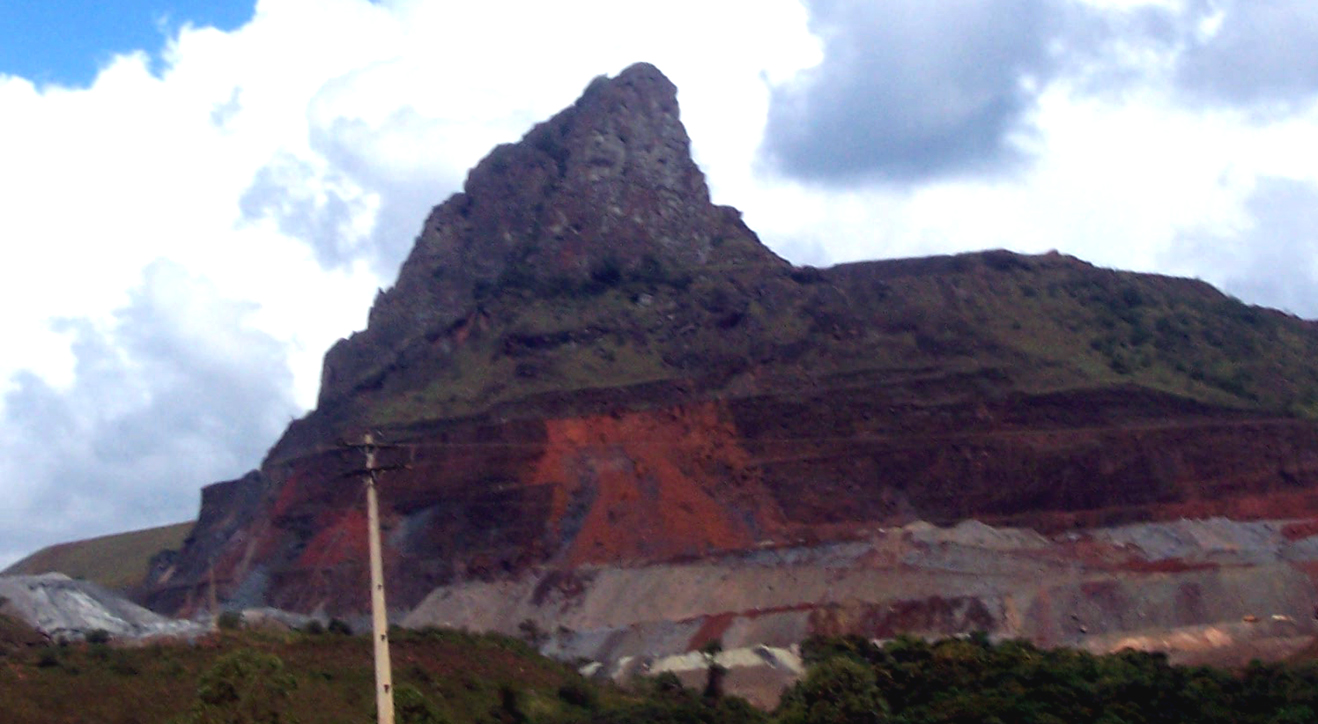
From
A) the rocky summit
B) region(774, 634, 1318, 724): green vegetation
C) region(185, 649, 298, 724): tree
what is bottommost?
region(774, 634, 1318, 724): green vegetation

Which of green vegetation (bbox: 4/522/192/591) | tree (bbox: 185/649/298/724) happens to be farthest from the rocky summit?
tree (bbox: 185/649/298/724)

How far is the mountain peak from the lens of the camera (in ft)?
289

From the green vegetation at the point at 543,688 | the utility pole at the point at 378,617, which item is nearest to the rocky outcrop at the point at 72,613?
the green vegetation at the point at 543,688

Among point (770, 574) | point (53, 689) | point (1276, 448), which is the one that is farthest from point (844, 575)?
point (53, 689)

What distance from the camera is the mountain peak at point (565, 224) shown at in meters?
88.1

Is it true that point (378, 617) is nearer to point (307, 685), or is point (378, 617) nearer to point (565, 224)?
point (307, 685)

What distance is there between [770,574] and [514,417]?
16.0m

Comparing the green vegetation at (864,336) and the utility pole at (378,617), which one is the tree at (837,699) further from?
the green vegetation at (864,336)

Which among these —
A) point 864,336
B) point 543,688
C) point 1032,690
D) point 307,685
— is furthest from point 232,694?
point 864,336

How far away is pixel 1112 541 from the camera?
68125 millimetres

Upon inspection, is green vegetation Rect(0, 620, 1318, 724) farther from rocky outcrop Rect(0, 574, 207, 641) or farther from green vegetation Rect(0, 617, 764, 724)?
rocky outcrop Rect(0, 574, 207, 641)

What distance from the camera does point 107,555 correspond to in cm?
11544

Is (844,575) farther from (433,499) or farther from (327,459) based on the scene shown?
(327,459)

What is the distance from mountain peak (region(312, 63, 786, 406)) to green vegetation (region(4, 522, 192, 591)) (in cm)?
2702
